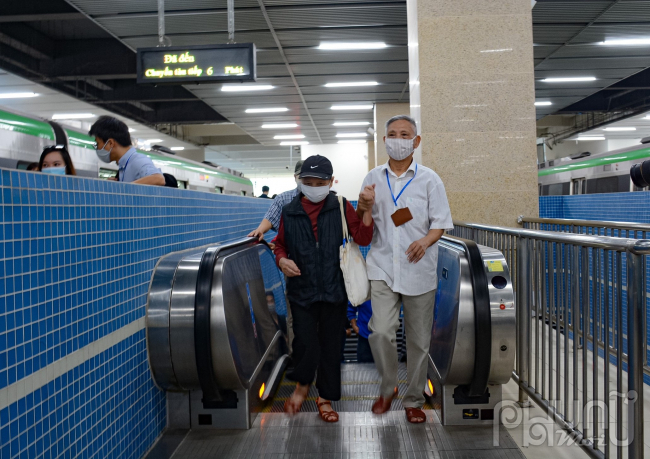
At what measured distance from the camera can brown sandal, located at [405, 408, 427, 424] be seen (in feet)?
11.3

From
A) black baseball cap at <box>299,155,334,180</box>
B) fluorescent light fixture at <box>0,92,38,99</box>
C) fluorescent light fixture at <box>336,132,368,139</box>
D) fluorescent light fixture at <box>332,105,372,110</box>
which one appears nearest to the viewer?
black baseball cap at <box>299,155,334,180</box>

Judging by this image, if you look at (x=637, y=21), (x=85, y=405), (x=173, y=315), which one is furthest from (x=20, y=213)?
(x=637, y=21)

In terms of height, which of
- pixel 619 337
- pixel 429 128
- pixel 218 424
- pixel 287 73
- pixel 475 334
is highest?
pixel 287 73

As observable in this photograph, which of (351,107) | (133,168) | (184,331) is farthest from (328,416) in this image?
(351,107)

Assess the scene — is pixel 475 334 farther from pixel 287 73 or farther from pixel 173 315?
pixel 287 73

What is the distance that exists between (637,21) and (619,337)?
9.35m

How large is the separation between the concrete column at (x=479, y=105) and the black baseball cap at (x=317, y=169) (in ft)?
10.2

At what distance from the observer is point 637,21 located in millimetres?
9562

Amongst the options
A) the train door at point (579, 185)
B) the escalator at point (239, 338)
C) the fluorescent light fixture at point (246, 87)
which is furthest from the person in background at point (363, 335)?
the fluorescent light fixture at point (246, 87)

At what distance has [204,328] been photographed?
122 inches

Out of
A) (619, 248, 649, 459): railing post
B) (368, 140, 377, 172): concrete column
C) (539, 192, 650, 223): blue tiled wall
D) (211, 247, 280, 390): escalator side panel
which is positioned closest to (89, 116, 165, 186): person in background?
(211, 247, 280, 390): escalator side panel

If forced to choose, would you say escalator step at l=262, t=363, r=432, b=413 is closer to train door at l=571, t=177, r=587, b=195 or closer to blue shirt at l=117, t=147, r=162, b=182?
blue shirt at l=117, t=147, r=162, b=182

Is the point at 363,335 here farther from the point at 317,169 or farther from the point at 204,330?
the point at 204,330

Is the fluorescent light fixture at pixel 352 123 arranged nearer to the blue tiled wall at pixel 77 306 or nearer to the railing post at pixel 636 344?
the blue tiled wall at pixel 77 306
